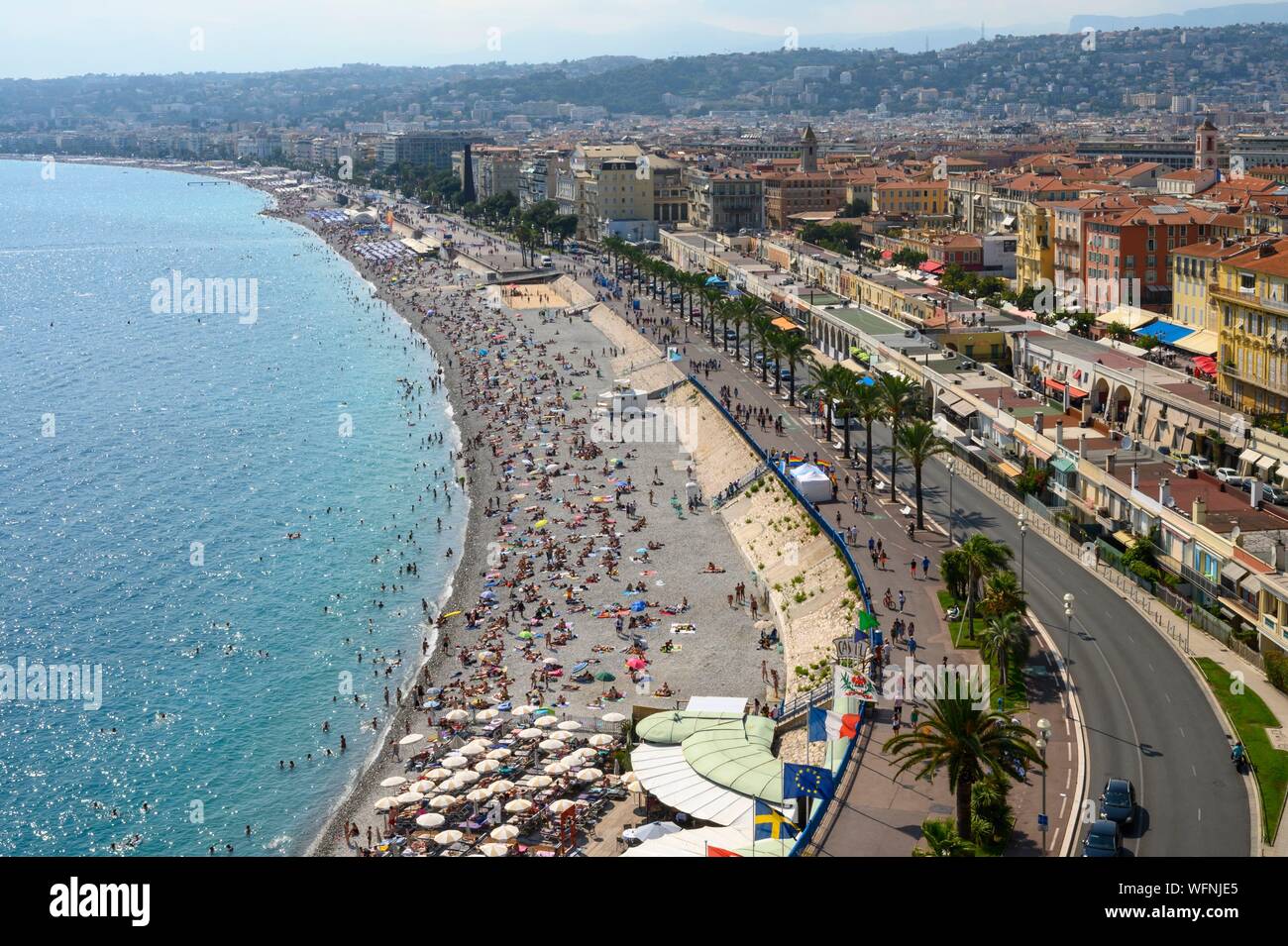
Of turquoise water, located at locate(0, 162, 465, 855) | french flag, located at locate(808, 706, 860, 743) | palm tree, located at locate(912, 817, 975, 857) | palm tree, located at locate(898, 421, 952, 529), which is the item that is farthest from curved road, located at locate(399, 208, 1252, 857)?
turquoise water, located at locate(0, 162, 465, 855)

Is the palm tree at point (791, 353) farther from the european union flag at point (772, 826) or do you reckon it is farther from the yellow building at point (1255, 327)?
the european union flag at point (772, 826)

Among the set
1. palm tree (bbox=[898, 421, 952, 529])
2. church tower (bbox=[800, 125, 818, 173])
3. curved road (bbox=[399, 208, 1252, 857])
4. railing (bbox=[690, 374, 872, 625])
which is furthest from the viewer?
church tower (bbox=[800, 125, 818, 173])

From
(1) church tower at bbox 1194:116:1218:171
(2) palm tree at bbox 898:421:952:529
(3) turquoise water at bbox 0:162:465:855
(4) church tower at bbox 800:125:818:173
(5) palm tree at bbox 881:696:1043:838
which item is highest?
(4) church tower at bbox 800:125:818:173

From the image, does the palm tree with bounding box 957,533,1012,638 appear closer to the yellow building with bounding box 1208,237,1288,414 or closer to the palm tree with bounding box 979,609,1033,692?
the palm tree with bounding box 979,609,1033,692

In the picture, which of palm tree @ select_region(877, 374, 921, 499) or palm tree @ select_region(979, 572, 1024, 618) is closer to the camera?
palm tree @ select_region(979, 572, 1024, 618)

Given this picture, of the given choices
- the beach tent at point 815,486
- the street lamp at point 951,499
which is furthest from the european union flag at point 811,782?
the beach tent at point 815,486

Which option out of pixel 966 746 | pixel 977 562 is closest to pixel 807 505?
pixel 977 562
